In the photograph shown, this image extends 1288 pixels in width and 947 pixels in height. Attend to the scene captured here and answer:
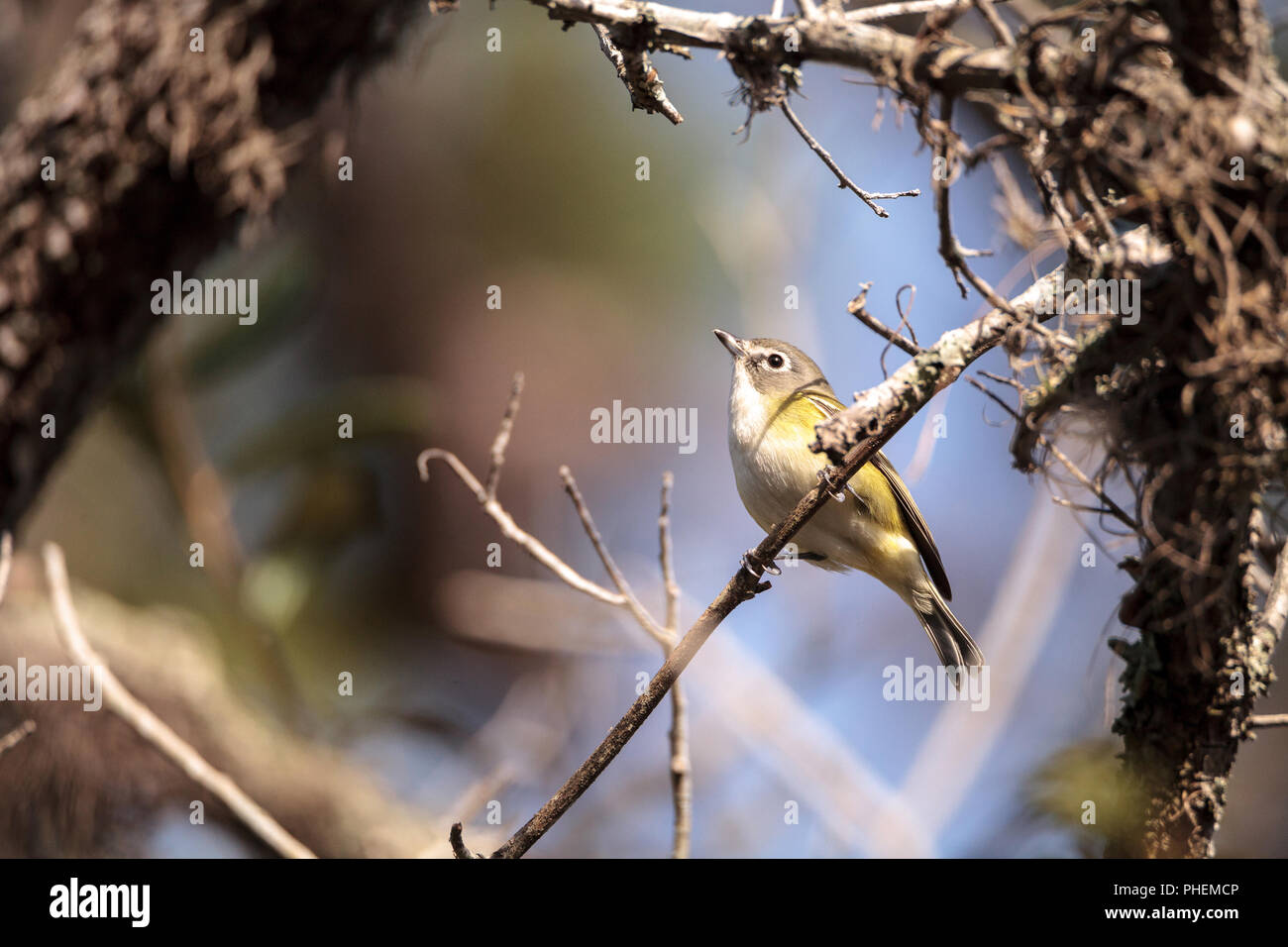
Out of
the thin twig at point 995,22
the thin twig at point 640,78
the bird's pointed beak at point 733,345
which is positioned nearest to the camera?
the thin twig at point 995,22

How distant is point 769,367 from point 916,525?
2.93 ft

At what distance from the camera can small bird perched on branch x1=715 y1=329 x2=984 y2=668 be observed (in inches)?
150

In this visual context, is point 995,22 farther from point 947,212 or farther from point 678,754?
point 678,754

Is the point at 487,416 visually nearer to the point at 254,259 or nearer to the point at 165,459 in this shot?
the point at 254,259

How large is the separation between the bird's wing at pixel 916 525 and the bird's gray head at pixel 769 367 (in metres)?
0.13

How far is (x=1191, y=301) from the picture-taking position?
1.78 metres

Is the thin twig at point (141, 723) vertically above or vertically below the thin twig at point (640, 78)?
below

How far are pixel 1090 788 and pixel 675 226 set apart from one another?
6.67 metres

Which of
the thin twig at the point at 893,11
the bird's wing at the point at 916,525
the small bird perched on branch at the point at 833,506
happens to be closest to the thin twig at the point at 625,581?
the small bird perched on branch at the point at 833,506

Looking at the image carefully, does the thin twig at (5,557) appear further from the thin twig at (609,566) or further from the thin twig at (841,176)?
the thin twig at (841,176)

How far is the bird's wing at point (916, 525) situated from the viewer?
3875 mm

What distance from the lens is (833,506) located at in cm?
387

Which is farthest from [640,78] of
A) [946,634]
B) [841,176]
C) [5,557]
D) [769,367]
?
[5,557]
